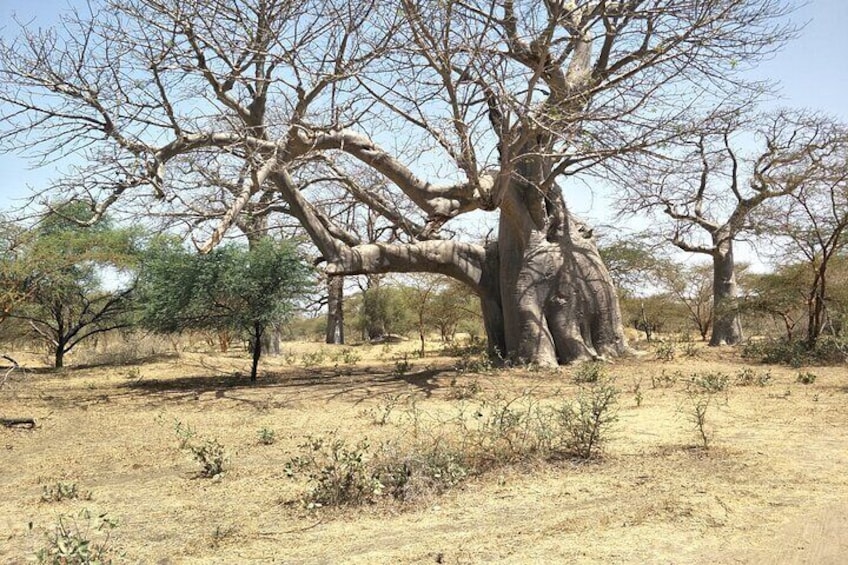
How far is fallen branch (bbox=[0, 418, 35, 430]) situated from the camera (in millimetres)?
6648

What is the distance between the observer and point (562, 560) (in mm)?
2547

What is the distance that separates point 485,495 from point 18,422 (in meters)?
5.65

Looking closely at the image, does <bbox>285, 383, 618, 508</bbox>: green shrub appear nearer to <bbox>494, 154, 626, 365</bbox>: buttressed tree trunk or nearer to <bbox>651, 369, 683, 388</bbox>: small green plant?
<bbox>651, 369, 683, 388</bbox>: small green plant

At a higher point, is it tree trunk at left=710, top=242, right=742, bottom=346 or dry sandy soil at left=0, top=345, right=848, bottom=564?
tree trunk at left=710, top=242, right=742, bottom=346

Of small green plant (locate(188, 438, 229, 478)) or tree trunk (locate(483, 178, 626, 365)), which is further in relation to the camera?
tree trunk (locate(483, 178, 626, 365))

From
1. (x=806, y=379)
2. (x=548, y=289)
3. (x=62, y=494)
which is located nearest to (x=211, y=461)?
(x=62, y=494)

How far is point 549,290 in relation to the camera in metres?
11.0

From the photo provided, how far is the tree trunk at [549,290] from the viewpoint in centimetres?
1074

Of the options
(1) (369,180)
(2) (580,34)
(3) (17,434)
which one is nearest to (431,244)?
(1) (369,180)

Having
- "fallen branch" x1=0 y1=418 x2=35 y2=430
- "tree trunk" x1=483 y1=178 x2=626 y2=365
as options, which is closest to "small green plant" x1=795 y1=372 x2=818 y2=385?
"tree trunk" x1=483 y1=178 x2=626 y2=365

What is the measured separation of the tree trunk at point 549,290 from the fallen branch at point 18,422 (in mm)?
7045

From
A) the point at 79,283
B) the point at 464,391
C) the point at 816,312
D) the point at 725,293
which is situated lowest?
the point at 464,391

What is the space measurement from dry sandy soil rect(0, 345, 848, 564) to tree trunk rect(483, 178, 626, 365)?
3.45 meters

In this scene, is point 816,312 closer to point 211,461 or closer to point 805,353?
point 805,353
